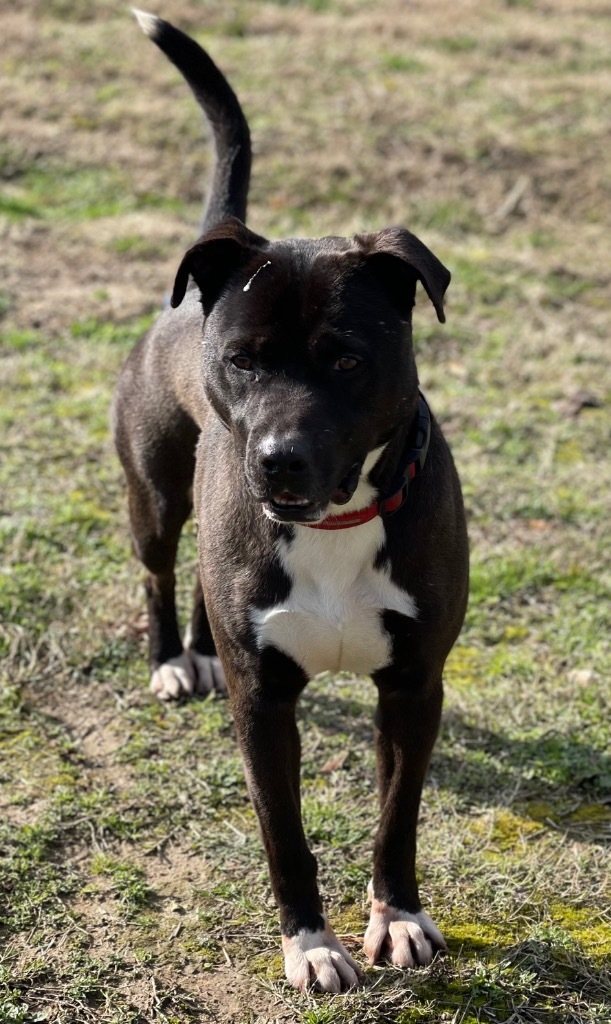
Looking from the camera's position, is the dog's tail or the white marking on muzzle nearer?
the white marking on muzzle

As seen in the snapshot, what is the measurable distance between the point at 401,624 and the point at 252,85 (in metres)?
7.28

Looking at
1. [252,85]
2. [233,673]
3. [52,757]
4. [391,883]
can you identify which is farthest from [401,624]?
[252,85]

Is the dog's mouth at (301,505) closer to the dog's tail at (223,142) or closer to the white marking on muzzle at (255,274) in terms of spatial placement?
the white marking on muzzle at (255,274)

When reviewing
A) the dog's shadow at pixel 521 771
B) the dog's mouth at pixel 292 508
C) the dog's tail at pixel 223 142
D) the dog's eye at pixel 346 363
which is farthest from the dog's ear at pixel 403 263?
the dog's shadow at pixel 521 771

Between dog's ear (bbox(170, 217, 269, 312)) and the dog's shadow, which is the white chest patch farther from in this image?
the dog's shadow

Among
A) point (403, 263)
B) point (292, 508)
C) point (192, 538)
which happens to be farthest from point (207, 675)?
point (403, 263)

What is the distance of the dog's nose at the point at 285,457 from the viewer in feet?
8.51

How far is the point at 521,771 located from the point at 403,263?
6.14 ft

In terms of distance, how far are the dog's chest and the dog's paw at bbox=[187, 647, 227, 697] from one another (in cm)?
143

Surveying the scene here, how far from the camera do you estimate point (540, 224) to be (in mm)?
8102

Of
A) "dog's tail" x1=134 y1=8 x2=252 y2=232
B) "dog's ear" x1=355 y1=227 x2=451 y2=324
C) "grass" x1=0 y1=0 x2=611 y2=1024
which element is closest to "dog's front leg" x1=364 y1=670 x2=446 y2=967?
"grass" x1=0 y1=0 x2=611 y2=1024

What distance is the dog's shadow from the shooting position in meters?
3.79

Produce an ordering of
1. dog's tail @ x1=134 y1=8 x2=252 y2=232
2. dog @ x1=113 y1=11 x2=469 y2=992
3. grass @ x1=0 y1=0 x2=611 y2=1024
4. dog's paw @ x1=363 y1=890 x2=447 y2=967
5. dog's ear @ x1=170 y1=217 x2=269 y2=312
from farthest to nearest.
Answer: dog's tail @ x1=134 y1=8 x2=252 y2=232 < grass @ x1=0 y1=0 x2=611 y2=1024 < dog's paw @ x1=363 y1=890 x2=447 y2=967 < dog's ear @ x1=170 y1=217 x2=269 y2=312 < dog @ x1=113 y1=11 x2=469 y2=992

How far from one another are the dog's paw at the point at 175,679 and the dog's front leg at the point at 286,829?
3.83 ft
